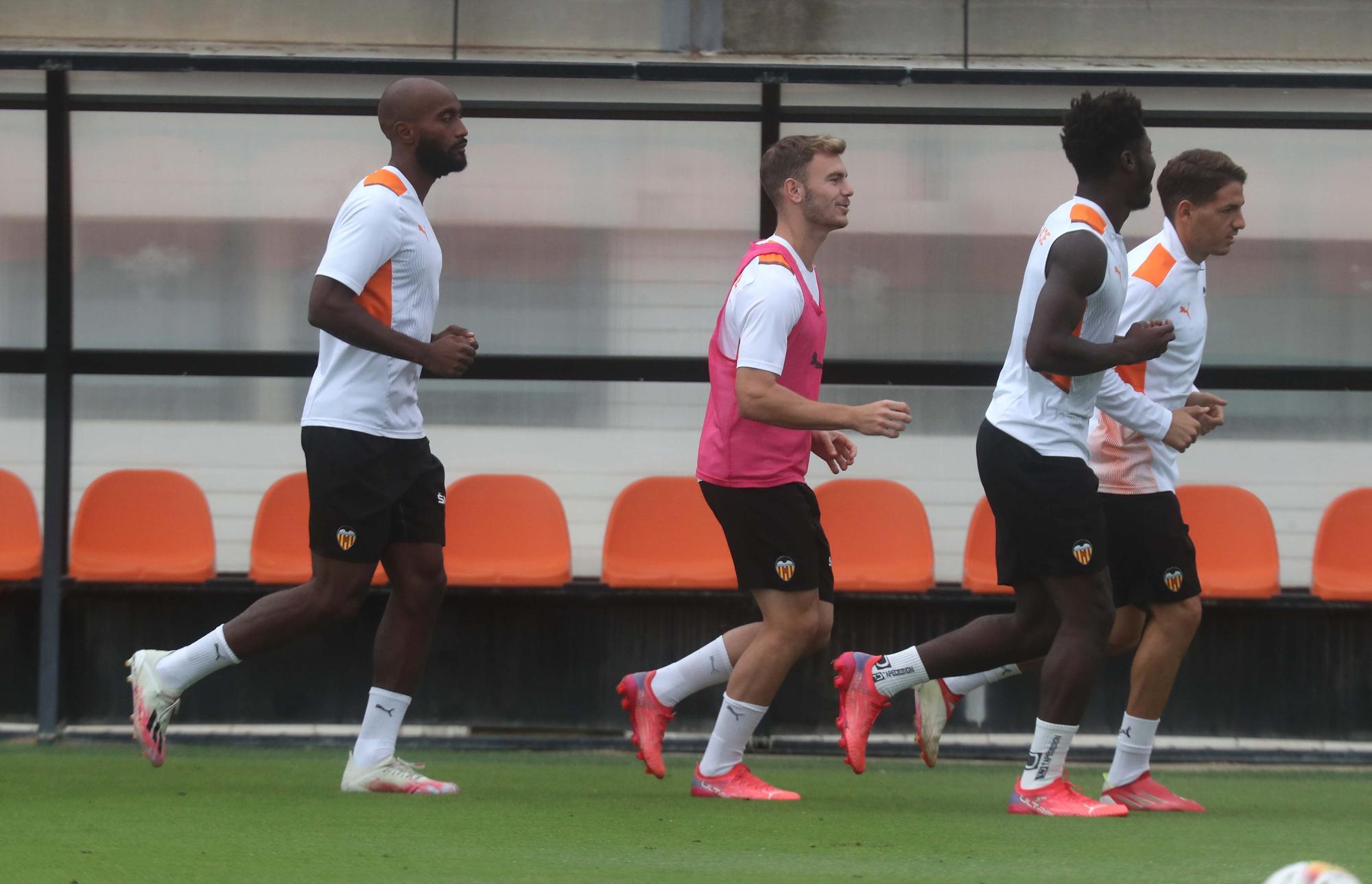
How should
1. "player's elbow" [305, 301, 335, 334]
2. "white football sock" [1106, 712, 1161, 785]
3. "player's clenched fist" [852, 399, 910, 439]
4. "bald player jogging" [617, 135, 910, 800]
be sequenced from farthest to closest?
"white football sock" [1106, 712, 1161, 785], "bald player jogging" [617, 135, 910, 800], "player's elbow" [305, 301, 335, 334], "player's clenched fist" [852, 399, 910, 439]

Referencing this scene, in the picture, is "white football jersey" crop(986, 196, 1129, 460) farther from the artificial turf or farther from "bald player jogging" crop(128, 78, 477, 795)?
"bald player jogging" crop(128, 78, 477, 795)

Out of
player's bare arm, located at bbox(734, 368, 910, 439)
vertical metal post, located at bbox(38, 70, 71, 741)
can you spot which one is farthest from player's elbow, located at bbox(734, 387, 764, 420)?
Answer: vertical metal post, located at bbox(38, 70, 71, 741)

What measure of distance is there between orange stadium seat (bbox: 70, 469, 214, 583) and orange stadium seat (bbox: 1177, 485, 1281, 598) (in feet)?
12.9

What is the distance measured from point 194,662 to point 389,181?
1.47 metres

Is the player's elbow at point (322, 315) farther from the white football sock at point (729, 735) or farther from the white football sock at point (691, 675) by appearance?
the white football sock at point (729, 735)

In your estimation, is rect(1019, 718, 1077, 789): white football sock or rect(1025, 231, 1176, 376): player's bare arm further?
rect(1019, 718, 1077, 789): white football sock

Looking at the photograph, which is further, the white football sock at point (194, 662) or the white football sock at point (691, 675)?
the white football sock at point (691, 675)

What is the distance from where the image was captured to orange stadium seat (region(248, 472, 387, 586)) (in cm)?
696

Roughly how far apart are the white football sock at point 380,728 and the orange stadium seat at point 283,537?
185 cm

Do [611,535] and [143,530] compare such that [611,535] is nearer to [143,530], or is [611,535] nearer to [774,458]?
[143,530]

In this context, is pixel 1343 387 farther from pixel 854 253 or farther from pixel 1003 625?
pixel 1003 625

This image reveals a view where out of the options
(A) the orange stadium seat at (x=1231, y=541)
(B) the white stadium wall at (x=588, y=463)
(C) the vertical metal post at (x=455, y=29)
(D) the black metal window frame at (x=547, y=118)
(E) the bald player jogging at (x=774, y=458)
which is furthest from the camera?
(C) the vertical metal post at (x=455, y=29)

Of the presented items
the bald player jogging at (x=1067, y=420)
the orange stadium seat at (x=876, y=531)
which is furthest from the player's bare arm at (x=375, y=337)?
the orange stadium seat at (x=876, y=531)

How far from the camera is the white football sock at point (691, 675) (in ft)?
17.4
